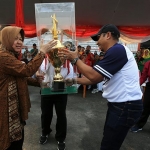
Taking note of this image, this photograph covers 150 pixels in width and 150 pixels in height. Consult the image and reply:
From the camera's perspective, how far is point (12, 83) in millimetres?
1473

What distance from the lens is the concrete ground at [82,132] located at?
2645mm

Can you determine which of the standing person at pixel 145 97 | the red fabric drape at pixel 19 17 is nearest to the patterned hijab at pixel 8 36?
the red fabric drape at pixel 19 17

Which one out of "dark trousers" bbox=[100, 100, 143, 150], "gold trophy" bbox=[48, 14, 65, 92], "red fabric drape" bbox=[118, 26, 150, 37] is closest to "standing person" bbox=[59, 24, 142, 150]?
"dark trousers" bbox=[100, 100, 143, 150]

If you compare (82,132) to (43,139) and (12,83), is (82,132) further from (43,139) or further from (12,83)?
(12,83)

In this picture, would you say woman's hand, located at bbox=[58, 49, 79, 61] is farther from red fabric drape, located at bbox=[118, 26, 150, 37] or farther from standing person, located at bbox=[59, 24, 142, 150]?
red fabric drape, located at bbox=[118, 26, 150, 37]

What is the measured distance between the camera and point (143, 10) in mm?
4984

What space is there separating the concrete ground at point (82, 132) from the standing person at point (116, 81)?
1.22 metres

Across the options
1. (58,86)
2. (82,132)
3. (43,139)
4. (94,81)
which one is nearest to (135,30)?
(82,132)

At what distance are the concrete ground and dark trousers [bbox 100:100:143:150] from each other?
1.12 metres

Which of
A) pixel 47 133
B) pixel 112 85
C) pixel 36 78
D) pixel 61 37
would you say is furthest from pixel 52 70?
pixel 47 133

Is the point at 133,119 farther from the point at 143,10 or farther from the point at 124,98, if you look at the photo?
the point at 143,10

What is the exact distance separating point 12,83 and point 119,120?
1.01 meters

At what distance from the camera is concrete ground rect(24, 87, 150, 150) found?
264 cm

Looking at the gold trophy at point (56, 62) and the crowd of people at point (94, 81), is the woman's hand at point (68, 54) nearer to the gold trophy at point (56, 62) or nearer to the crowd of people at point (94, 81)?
the crowd of people at point (94, 81)
